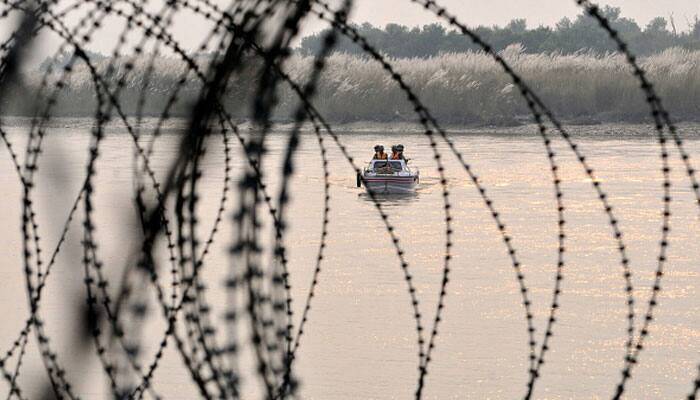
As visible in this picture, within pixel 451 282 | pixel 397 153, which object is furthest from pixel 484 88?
pixel 451 282

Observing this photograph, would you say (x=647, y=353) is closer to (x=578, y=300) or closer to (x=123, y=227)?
(x=578, y=300)

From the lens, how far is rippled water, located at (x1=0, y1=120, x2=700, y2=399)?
39.2 ft

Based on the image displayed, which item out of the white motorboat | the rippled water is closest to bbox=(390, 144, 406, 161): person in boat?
the white motorboat

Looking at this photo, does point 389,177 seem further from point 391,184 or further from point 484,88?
point 484,88

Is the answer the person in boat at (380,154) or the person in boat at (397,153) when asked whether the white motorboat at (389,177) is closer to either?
the person in boat at (380,154)

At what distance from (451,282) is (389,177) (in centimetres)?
1254

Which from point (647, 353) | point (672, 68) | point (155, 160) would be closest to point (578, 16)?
point (672, 68)

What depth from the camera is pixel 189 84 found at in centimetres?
5578

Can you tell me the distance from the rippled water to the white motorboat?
37cm

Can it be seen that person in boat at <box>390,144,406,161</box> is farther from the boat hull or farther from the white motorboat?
the boat hull

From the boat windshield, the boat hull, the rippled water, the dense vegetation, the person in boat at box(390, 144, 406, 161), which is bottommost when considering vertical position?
the rippled water

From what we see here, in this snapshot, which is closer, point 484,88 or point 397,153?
point 397,153

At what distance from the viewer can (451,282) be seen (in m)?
17.2

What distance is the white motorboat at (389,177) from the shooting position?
29.8 meters
